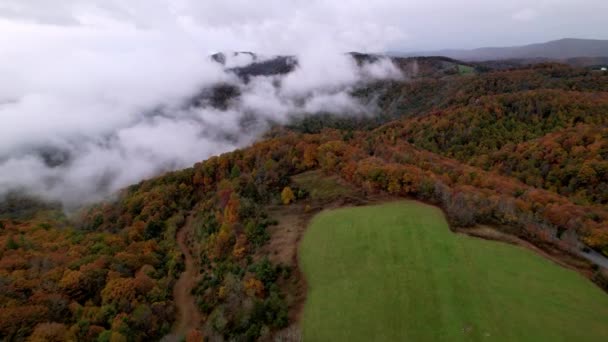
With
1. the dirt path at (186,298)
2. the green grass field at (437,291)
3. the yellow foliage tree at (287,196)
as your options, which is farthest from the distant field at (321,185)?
the dirt path at (186,298)

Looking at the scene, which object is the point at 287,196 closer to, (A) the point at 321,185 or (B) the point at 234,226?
(A) the point at 321,185

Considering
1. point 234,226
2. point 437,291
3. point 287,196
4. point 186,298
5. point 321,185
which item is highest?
point 321,185

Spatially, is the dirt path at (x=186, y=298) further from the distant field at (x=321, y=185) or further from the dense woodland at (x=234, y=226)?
the distant field at (x=321, y=185)

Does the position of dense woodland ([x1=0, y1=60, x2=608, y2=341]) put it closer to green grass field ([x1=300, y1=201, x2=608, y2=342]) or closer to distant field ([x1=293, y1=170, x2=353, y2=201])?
distant field ([x1=293, y1=170, x2=353, y2=201])

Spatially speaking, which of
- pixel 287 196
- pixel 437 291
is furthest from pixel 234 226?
pixel 437 291

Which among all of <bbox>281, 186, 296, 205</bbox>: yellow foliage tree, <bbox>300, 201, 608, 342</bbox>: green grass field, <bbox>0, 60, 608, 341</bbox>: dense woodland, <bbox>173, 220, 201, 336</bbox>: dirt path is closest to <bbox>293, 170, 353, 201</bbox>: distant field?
<bbox>0, 60, 608, 341</bbox>: dense woodland
